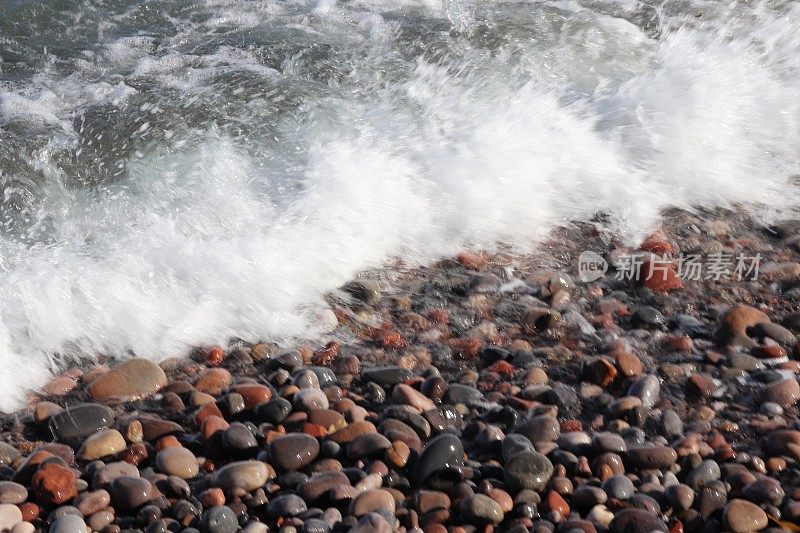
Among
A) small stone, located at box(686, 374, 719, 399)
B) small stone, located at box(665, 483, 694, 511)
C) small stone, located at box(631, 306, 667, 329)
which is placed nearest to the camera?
small stone, located at box(665, 483, 694, 511)

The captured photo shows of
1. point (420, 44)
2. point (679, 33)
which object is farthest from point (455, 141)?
point (679, 33)

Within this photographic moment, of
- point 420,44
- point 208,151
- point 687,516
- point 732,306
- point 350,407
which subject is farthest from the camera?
point 420,44

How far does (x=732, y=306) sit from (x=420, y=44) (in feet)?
8.07

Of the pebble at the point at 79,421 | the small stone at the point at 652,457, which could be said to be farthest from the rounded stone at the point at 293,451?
the small stone at the point at 652,457

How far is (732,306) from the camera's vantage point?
10.2 feet

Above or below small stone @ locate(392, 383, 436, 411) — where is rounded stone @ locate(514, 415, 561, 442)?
Result: above

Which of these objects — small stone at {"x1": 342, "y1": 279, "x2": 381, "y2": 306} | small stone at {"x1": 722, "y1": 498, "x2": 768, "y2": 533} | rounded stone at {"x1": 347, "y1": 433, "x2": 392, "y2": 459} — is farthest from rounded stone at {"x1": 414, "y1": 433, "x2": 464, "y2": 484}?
small stone at {"x1": 342, "y1": 279, "x2": 381, "y2": 306}

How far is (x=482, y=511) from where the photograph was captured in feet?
7.02

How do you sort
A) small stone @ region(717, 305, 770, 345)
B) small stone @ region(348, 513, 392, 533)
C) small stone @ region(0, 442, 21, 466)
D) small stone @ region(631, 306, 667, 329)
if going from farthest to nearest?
1. small stone @ region(631, 306, 667, 329)
2. small stone @ region(717, 305, 770, 345)
3. small stone @ region(0, 442, 21, 466)
4. small stone @ region(348, 513, 392, 533)

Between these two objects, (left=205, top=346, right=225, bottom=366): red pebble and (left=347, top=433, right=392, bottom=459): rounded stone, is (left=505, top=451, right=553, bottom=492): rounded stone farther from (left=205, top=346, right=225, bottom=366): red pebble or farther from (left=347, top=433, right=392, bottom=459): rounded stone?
(left=205, top=346, right=225, bottom=366): red pebble

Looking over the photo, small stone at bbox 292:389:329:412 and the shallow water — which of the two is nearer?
small stone at bbox 292:389:329:412

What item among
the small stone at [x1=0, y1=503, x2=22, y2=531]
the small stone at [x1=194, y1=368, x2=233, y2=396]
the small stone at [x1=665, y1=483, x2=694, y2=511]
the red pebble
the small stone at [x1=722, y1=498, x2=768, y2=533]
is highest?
the small stone at [x1=722, y1=498, x2=768, y2=533]

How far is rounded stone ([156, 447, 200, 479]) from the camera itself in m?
2.35

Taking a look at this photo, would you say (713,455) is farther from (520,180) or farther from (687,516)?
(520,180)
